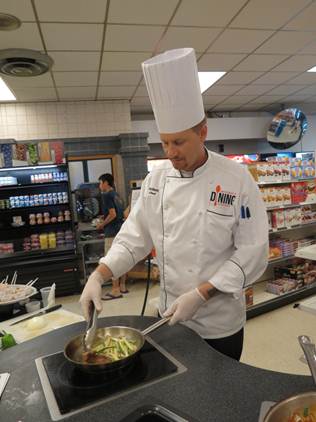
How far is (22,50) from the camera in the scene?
3604 millimetres

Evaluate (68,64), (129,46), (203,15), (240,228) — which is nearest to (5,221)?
(68,64)

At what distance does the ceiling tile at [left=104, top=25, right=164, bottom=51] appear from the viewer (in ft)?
11.1

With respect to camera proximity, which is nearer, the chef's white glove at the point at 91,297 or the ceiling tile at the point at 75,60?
the chef's white glove at the point at 91,297

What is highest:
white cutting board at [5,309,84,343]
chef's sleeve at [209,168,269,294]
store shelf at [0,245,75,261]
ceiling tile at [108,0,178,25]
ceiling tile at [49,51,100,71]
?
ceiling tile at [108,0,178,25]

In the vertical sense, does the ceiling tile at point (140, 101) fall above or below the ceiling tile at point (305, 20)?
below

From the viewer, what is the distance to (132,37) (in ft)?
11.7

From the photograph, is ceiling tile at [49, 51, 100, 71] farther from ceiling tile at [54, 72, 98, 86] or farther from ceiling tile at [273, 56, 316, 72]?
ceiling tile at [273, 56, 316, 72]

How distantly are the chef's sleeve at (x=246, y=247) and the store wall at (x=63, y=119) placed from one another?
4890mm

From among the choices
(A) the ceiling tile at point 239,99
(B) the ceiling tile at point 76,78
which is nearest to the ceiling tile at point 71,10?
(B) the ceiling tile at point 76,78

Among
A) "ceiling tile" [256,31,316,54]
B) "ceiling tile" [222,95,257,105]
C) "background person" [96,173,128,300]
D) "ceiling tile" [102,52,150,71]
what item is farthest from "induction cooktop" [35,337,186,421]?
"ceiling tile" [222,95,257,105]

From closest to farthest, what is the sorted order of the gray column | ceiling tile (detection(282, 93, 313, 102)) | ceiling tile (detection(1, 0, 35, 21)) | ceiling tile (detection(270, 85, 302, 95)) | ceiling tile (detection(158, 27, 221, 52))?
1. ceiling tile (detection(1, 0, 35, 21))
2. ceiling tile (detection(158, 27, 221, 52))
3. the gray column
4. ceiling tile (detection(270, 85, 302, 95))
5. ceiling tile (detection(282, 93, 313, 102))

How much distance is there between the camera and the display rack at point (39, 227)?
4.79m

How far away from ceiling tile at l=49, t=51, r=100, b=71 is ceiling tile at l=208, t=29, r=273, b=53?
1440 mm

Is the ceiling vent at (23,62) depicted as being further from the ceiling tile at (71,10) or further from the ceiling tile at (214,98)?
the ceiling tile at (214,98)
